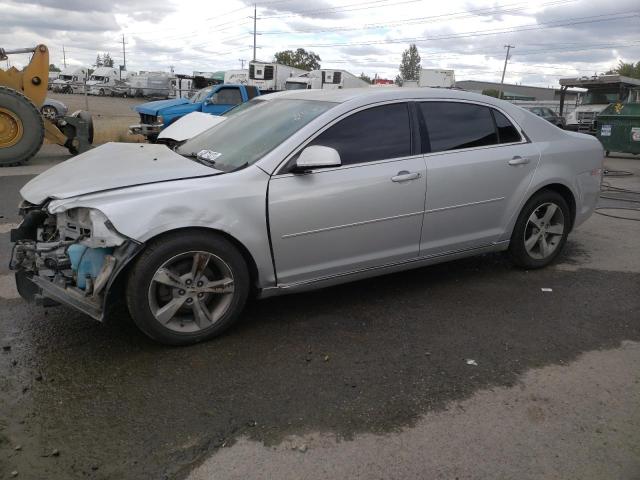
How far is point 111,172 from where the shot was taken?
3.54 metres

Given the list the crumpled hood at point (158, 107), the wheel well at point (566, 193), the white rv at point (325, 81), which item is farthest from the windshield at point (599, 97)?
the wheel well at point (566, 193)

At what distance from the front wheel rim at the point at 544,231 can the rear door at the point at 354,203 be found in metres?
1.36

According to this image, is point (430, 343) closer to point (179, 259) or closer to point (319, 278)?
point (319, 278)

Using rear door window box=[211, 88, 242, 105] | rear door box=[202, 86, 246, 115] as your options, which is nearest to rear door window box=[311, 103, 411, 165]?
rear door box=[202, 86, 246, 115]

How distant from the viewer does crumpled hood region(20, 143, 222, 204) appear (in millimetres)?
3346

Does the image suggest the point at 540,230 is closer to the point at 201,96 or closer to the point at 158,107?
the point at 158,107

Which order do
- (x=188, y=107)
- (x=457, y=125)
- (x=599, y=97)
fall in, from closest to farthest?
(x=457, y=125)
(x=188, y=107)
(x=599, y=97)

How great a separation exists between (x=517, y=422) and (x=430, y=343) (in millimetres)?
905

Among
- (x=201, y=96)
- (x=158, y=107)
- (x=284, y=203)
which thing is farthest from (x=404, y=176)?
(x=201, y=96)

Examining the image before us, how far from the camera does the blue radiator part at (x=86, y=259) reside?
3223mm

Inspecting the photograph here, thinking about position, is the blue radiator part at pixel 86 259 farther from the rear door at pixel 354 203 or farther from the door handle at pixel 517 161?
the door handle at pixel 517 161

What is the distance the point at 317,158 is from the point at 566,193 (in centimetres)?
275

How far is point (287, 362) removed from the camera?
3340 mm

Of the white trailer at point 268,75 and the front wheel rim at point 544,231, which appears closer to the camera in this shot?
the front wheel rim at point 544,231
